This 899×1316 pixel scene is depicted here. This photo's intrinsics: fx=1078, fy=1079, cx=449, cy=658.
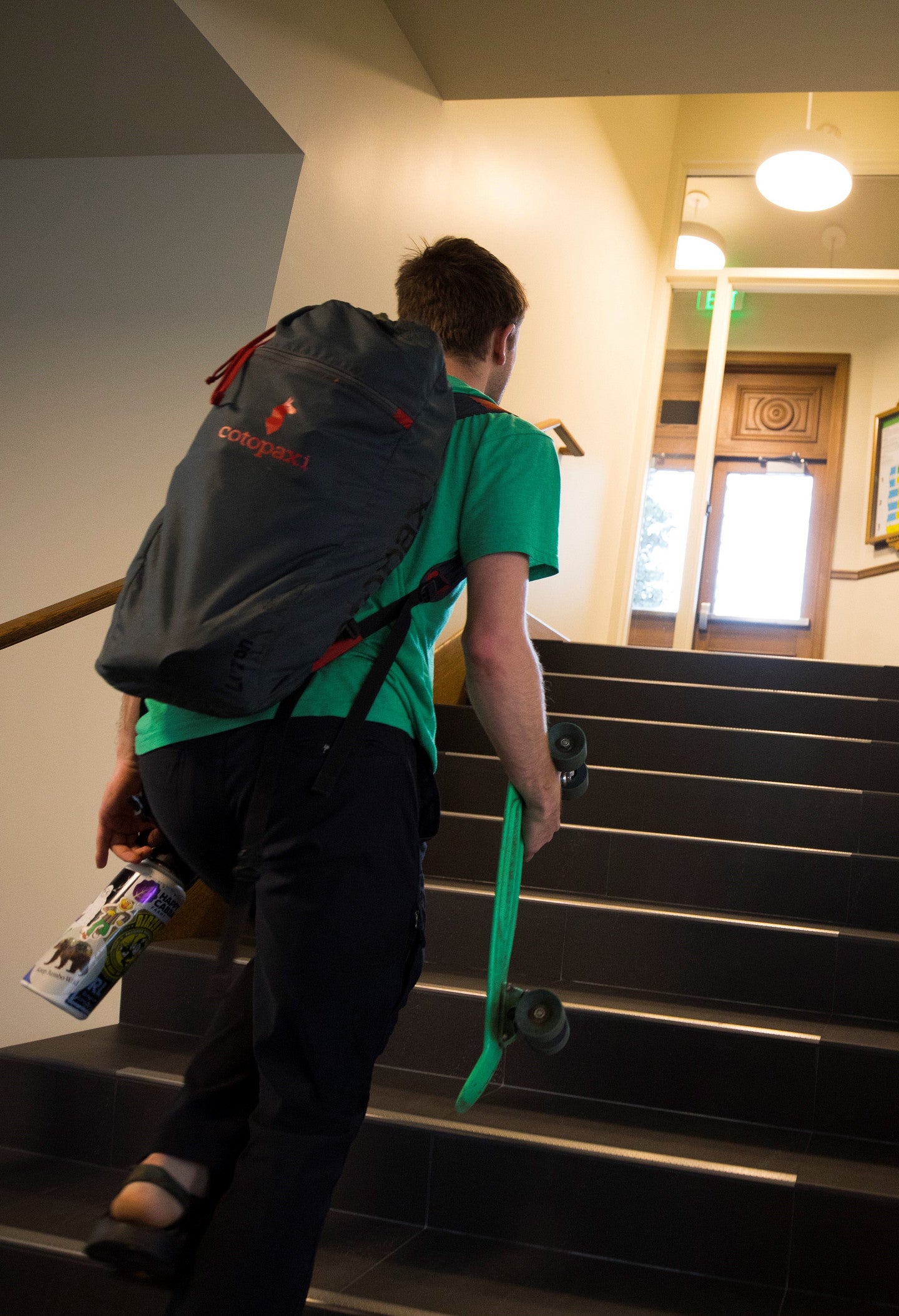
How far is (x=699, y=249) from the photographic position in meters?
6.90

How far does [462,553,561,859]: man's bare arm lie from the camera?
1137 millimetres

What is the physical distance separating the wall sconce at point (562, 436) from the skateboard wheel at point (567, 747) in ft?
10.5

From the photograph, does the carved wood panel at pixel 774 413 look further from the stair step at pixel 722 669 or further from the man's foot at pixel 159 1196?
the man's foot at pixel 159 1196

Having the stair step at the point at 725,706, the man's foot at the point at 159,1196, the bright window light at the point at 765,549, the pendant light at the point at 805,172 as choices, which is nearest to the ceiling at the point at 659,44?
the stair step at the point at 725,706

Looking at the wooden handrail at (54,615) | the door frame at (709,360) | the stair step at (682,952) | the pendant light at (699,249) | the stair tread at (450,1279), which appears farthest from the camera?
the pendant light at (699,249)

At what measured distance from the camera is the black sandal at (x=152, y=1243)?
1.03 meters

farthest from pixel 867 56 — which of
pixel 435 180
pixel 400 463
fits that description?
pixel 400 463

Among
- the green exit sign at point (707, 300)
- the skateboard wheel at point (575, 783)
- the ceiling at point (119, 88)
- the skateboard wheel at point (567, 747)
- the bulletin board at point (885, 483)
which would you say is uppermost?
the green exit sign at point (707, 300)

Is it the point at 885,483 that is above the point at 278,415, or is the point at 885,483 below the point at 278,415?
above

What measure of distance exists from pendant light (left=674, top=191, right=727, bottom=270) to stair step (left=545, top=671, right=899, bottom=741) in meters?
3.91

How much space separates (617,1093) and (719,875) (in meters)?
0.74

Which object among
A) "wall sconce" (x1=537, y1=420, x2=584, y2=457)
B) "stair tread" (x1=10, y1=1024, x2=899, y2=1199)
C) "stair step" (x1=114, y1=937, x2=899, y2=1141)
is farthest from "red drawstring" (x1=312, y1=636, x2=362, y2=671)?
"wall sconce" (x1=537, y1=420, x2=584, y2=457)

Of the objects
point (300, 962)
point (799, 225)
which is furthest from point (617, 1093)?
point (799, 225)

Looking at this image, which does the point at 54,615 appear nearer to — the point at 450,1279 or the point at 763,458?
the point at 450,1279
